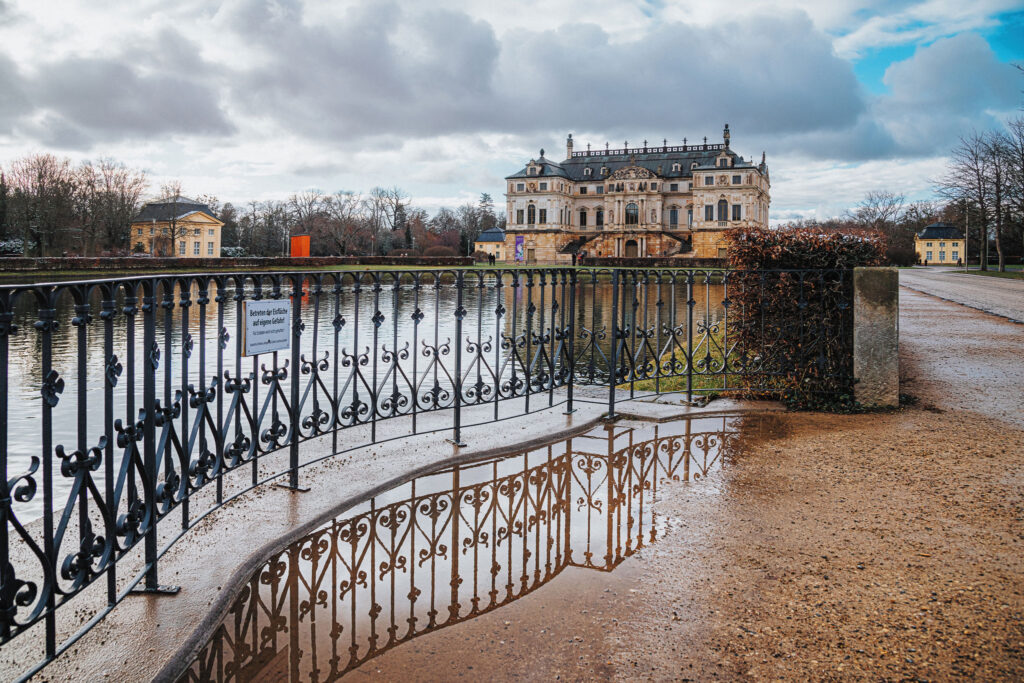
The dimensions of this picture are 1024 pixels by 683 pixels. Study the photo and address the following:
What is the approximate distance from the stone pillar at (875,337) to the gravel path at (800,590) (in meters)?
1.50

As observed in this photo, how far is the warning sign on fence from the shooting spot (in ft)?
13.2

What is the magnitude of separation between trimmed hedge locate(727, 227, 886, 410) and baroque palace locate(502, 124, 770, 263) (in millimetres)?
83840

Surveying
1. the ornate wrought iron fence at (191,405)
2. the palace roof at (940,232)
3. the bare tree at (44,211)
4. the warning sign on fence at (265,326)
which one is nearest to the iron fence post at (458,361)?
the ornate wrought iron fence at (191,405)

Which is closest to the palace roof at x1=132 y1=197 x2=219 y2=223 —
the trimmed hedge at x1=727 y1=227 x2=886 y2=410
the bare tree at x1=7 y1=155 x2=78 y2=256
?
the bare tree at x1=7 y1=155 x2=78 y2=256

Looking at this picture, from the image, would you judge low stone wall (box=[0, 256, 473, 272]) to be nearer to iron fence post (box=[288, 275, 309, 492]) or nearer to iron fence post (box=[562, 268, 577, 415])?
iron fence post (box=[562, 268, 577, 415])

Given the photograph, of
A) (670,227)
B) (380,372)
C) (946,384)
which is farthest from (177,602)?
(670,227)

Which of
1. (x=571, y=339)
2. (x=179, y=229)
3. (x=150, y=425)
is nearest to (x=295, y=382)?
(x=150, y=425)

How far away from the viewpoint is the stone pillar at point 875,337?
7066 mm

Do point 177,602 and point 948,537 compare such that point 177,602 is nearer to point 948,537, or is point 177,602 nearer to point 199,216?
point 948,537

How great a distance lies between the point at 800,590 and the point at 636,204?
9687 centimetres

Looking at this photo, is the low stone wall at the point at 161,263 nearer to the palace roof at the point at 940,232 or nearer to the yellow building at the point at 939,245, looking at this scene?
the yellow building at the point at 939,245

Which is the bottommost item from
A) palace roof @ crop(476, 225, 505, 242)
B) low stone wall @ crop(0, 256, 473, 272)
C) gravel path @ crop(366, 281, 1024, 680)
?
gravel path @ crop(366, 281, 1024, 680)

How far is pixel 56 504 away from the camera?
5141 millimetres

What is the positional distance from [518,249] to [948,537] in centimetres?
9127
